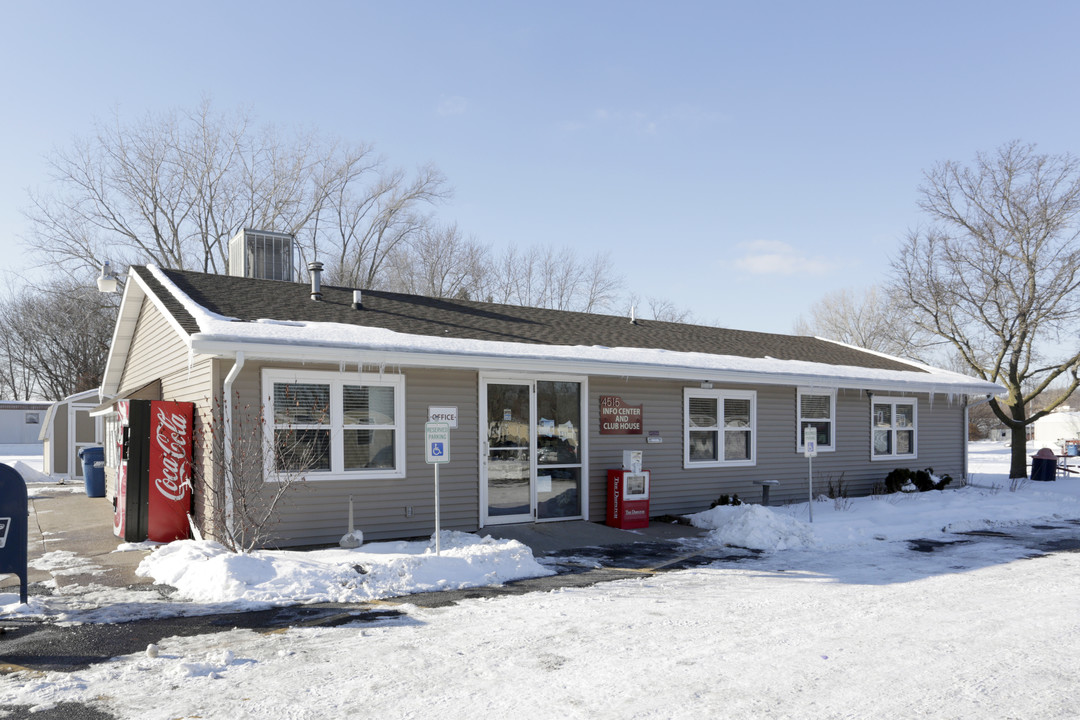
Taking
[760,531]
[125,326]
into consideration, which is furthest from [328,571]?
[125,326]

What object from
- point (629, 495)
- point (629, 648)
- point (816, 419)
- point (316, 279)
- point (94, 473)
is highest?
point (316, 279)

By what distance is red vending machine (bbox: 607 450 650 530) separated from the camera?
36.8ft

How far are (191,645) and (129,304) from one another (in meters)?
9.70

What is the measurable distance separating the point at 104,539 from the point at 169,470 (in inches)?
66.9

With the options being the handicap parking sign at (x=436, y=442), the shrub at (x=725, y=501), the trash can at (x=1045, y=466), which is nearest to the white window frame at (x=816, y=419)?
the shrub at (x=725, y=501)

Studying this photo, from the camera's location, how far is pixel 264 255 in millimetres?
14234

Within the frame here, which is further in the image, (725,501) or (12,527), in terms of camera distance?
(725,501)

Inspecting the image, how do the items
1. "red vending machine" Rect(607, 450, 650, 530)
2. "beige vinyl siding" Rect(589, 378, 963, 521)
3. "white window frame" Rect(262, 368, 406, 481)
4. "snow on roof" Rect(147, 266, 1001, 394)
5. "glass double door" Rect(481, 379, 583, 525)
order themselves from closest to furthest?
1. "snow on roof" Rect(147, 266, 1001, 394)
2. "white window frame" Rect(262, 368, 406, 481)
3. "glass double door" Rect(481, 379, 583, 525)
4. "red vending machine" Rect(607, 450, 650, 530)
5. "beige vinyl siding" Rect(589, 378, 963, 521)

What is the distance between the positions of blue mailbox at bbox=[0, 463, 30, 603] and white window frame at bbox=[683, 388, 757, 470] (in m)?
9.31

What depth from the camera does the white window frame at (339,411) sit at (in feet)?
29.8

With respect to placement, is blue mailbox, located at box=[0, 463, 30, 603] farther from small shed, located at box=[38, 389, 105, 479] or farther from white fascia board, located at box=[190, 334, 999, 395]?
small shed, located at box=[38, 389, 105, 479]

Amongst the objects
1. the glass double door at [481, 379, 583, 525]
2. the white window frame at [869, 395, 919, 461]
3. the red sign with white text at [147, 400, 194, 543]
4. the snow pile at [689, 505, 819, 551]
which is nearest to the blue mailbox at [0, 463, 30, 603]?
the red sign with white text at [147, 400, 194, 543]

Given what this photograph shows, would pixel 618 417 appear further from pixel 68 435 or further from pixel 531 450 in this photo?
pixel 68 435

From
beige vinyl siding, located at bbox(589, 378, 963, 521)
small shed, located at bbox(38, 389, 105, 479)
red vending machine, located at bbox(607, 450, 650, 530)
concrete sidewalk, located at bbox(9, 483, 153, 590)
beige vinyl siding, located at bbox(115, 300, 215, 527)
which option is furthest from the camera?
small shed, located at bbox(38, 389, 105, 479)
